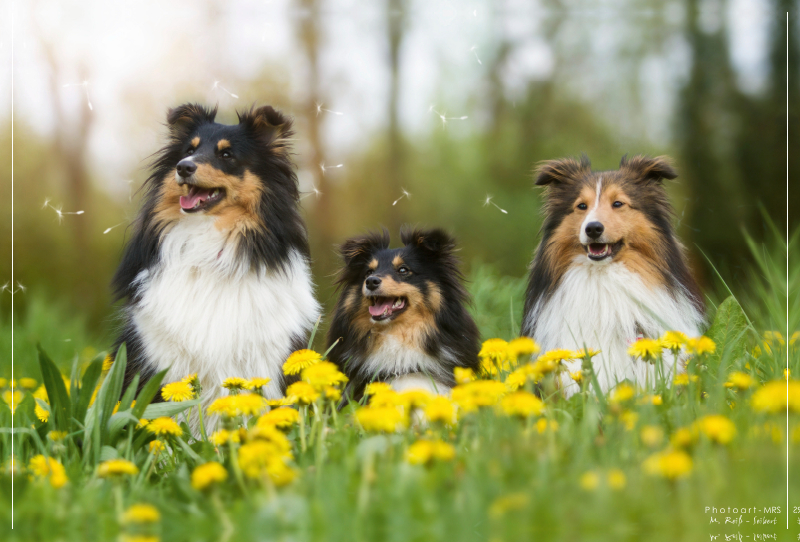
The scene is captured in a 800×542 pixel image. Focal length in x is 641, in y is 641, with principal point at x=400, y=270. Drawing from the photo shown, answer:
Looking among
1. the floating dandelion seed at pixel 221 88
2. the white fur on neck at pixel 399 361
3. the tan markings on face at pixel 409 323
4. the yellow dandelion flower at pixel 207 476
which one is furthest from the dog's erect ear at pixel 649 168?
the yellow dandelion flower at pixel 207 476

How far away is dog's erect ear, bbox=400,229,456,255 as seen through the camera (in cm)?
380

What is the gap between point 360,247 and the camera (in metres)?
3.95

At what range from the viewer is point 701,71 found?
5.07 meters

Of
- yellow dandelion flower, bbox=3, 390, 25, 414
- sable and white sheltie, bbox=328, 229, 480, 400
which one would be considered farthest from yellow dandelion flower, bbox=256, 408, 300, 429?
sable and white sheltie, bbox=328, 229, 480, 400

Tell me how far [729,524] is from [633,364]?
1.84 meters

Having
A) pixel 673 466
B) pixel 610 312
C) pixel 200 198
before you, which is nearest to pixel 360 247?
pixel 200 198

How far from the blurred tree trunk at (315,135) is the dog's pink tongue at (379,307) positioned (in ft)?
4.18

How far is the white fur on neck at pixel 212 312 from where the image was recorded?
3.21 metres

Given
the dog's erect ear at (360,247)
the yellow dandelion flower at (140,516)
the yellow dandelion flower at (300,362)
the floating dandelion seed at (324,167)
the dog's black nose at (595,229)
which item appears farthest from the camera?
the floating dandelion seed at (324,167)

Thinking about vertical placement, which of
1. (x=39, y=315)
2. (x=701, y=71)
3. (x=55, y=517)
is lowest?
(x=39, y=315)

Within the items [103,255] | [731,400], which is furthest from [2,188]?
[731,400]

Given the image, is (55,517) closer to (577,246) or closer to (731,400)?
(731,400)

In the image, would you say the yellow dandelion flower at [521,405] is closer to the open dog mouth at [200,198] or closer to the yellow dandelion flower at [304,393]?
the yellow dandelion flower at [304,393]

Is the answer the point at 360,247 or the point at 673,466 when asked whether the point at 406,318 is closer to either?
the point at 360,247
